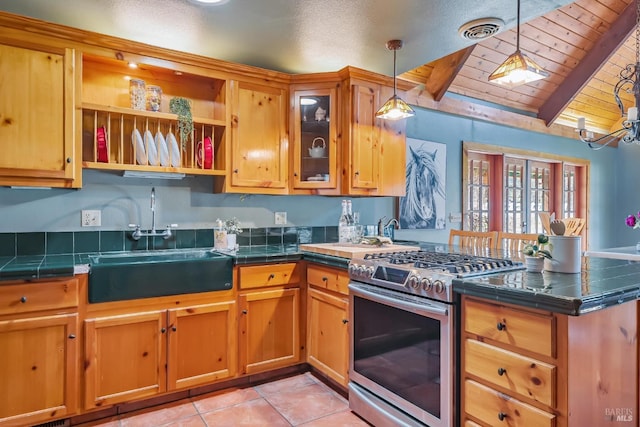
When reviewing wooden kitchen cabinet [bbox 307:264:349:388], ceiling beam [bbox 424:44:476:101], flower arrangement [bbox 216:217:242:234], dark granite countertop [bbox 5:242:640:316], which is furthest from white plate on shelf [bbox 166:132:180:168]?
ceiling beam [bbox 424:44:476:101]

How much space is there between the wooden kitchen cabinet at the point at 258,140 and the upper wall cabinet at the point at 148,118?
3.8 inches

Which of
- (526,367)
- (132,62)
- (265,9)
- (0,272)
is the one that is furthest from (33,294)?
(526,367)

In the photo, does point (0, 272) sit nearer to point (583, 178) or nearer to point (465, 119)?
point (465, 119)

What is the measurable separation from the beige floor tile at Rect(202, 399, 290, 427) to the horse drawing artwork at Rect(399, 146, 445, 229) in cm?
213

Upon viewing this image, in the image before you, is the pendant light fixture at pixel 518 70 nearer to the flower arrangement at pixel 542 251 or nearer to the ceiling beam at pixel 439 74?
the flower arrangement at pixel 542 251

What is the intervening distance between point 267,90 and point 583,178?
5180 millimetres

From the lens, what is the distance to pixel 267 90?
299cm

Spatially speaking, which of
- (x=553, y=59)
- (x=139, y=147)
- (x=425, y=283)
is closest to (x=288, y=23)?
(x=139, y=147)

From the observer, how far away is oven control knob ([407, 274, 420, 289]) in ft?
6.14

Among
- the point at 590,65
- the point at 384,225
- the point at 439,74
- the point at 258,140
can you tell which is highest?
the point at 590,65

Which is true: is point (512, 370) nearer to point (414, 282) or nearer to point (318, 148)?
point (414, 282)

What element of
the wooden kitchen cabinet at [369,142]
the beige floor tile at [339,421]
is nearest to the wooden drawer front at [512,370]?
the beige floor tile at [339,421]

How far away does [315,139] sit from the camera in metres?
3.12

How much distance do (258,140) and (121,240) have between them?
46.0 inches
